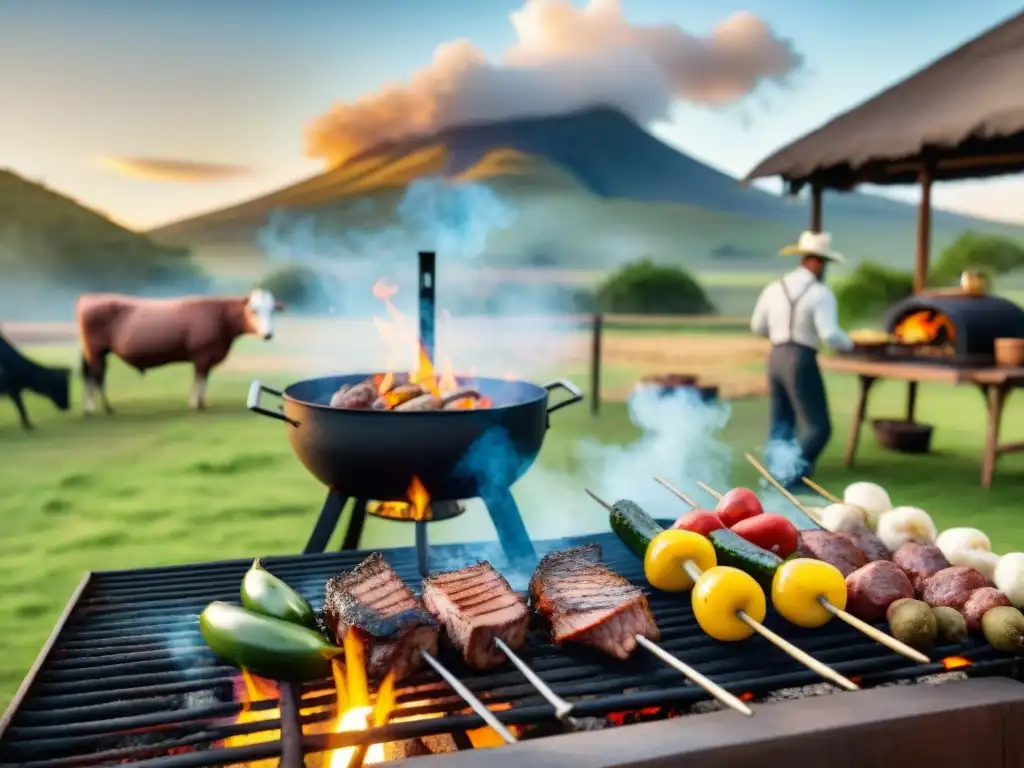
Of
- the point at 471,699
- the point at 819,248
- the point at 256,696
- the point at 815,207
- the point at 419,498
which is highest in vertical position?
the point at 815,207

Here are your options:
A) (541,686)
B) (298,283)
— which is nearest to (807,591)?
(541,686)

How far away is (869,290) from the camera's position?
21.5 m

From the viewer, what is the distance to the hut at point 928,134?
294 inches

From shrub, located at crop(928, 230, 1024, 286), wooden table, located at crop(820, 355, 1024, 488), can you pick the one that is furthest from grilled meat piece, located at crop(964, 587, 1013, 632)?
shrub, located at crop(928, 230, 1024, 286)

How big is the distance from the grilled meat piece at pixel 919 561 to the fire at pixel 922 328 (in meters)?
5.98

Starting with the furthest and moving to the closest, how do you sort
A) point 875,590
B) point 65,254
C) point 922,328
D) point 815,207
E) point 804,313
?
point 65,254
point 815,207
point 922,328
point 804,313
point 875,590

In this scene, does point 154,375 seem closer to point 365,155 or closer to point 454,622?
point 454,622

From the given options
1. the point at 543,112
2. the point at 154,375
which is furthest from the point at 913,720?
the point at 543,112

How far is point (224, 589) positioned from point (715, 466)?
5.88 meters

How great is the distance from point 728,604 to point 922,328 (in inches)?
278

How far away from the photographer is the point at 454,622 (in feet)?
6.84

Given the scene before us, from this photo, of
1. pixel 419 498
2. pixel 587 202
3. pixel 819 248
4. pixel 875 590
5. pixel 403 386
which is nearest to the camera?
pixel 875 590

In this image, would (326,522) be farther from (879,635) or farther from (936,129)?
(936,129)

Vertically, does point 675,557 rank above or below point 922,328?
below
